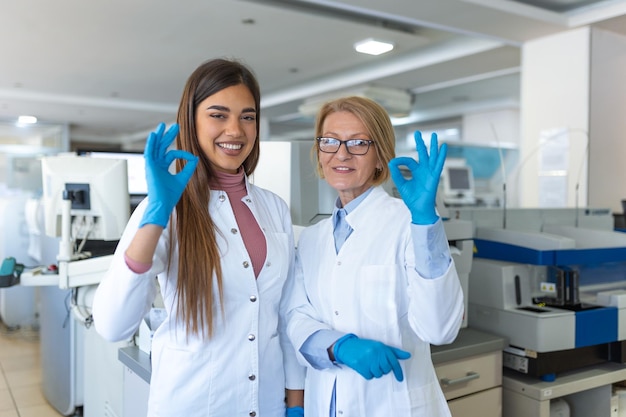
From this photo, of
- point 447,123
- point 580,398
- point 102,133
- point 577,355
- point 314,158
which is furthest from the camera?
point 102,133

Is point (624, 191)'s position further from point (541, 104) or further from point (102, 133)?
point (102, 133)

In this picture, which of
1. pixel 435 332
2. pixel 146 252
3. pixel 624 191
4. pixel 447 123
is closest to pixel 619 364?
pixel 435 332

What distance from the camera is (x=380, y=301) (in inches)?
49.7

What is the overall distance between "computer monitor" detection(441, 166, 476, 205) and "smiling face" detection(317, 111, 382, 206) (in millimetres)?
5111

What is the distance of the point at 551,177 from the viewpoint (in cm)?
429

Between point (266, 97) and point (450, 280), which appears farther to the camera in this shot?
point (266, 97)

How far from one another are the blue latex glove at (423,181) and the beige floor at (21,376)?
2888 mm

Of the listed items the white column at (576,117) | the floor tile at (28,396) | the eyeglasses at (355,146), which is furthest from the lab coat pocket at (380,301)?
the white column at (576,117)

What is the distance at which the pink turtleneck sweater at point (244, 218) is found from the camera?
4.17ft

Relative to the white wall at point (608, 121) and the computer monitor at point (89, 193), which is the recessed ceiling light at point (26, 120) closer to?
the computer monitor at point (89, 193)

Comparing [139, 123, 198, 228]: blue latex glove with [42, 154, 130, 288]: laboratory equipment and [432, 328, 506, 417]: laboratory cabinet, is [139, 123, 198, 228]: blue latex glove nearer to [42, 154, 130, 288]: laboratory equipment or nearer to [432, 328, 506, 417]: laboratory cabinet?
[432, 328, 506, 417]: laboratory cabinet

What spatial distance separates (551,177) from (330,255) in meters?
3.51

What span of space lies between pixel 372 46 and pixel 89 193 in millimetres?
3319

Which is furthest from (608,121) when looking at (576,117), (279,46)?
(279,46)
